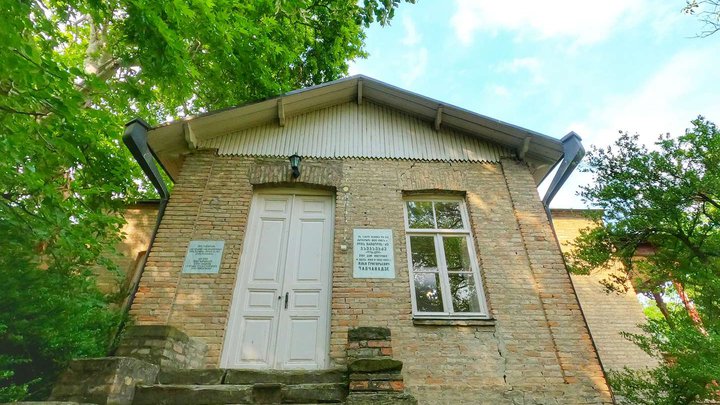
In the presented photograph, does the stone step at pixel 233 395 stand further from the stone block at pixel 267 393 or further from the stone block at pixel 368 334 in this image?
the stone block at pixel 368 334

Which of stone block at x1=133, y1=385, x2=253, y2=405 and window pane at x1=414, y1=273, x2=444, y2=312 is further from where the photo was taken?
window pane at x1=414, y1=273, x2=444, y2=312

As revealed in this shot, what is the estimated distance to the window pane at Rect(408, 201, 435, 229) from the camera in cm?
590

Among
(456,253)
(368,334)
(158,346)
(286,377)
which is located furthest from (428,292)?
(158,346)

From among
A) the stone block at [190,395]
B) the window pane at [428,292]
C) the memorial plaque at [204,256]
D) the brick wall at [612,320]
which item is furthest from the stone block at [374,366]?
the brick wall at [612,320]

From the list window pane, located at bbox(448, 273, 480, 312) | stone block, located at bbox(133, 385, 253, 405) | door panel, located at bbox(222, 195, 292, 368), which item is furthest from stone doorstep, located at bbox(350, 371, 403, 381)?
window pane, located at bbox(448, 273, 480, 312)

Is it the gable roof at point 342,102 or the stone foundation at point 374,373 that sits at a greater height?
the gable roof at point 342,102

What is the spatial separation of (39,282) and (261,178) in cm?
301

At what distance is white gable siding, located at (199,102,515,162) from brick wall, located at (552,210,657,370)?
3.11m

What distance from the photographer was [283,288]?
5.24 m

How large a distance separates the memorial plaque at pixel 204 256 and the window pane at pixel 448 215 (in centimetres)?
338

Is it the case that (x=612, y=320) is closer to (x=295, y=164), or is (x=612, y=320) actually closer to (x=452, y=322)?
(x=452, y=322)

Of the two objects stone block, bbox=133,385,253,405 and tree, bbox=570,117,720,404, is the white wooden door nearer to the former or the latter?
stone block, bbox=133,385,253,405

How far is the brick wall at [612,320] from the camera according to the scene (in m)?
7.66

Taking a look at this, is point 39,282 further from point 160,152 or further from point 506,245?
point 506,245
